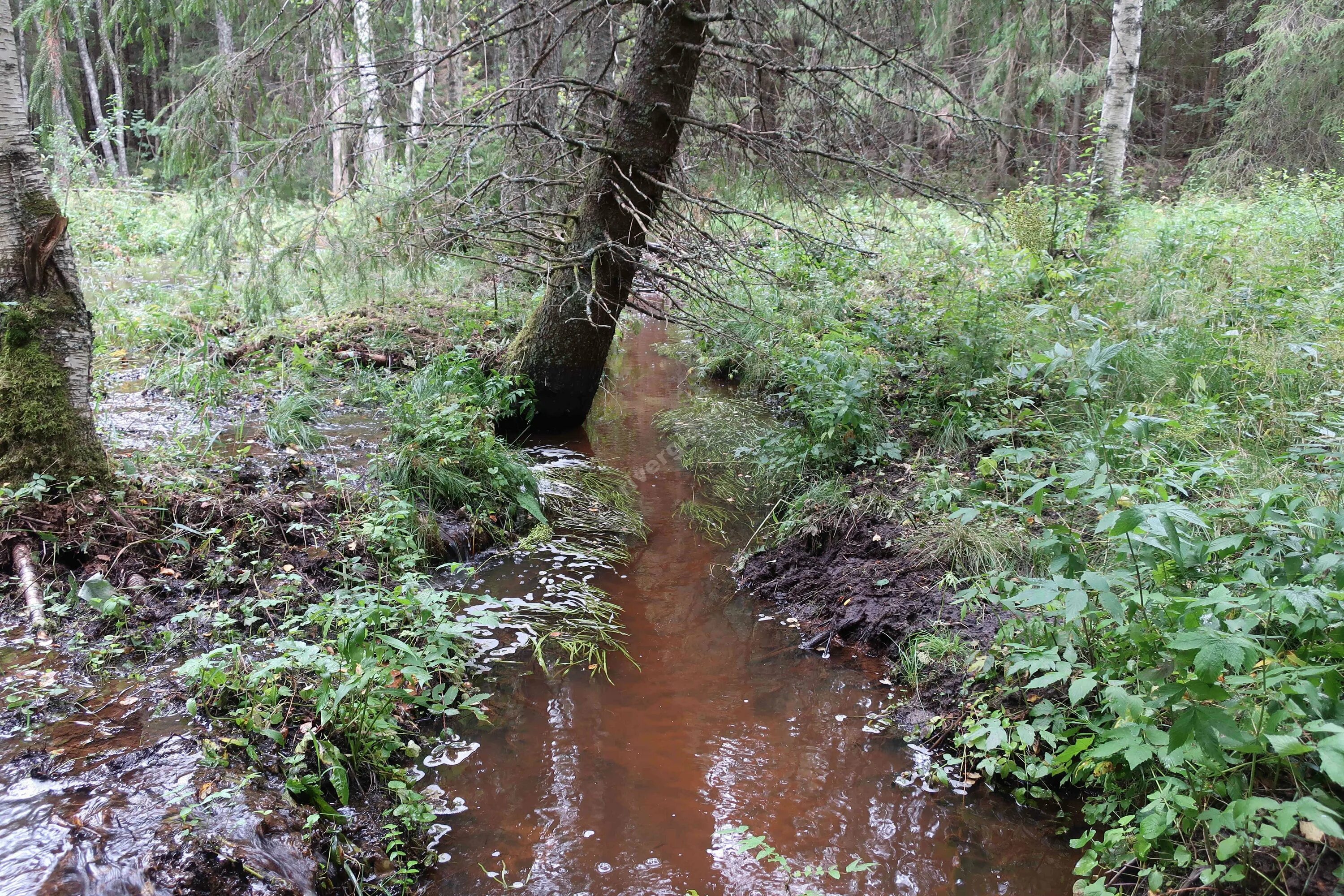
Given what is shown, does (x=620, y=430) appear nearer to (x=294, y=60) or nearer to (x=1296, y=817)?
(x=294, y=60)

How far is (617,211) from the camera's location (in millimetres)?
6102

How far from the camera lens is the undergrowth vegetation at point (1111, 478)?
230 cm

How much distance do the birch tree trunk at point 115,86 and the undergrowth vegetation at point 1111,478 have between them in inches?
181

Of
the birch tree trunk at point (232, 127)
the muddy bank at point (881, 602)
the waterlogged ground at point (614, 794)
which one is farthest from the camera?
the birch tree trunk at point (232, 127)

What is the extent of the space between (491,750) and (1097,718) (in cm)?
259

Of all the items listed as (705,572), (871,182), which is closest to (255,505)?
(705,572)

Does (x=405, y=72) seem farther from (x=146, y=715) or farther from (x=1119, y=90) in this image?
(x=1119, y=90)

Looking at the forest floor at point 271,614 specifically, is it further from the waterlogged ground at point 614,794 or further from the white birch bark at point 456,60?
the white birch bark at point 456,60

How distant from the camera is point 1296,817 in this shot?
7.47 feet

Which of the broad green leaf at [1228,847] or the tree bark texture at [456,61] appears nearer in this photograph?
the broad green leaf at [1228,847]

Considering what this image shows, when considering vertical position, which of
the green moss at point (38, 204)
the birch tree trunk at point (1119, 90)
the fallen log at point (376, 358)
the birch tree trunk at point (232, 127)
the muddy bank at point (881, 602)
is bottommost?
the muddy bank at point (881, 602)

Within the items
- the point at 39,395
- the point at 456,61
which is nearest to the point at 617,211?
the point at 39,395

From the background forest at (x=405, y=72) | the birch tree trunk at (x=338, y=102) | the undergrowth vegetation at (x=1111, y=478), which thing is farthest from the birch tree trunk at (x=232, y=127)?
the undergrowth vegetation at (x=1111, y=478)

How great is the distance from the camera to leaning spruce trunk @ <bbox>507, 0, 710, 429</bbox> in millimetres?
5676
